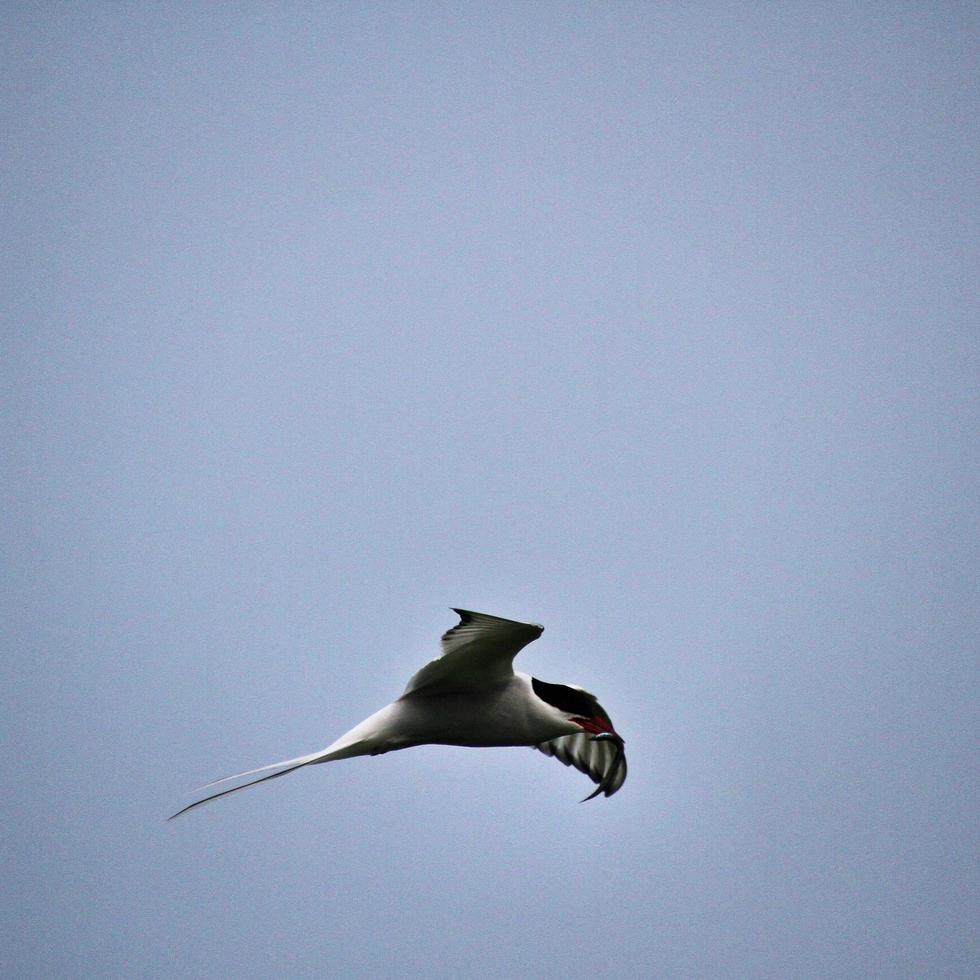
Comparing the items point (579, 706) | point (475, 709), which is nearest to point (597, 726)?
point (579, 706)

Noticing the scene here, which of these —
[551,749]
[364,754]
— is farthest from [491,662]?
[551,749]

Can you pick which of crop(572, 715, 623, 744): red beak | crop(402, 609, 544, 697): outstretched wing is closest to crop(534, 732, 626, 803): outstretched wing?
crop(572, 715, 623, 744): red beak

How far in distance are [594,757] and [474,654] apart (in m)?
1.12

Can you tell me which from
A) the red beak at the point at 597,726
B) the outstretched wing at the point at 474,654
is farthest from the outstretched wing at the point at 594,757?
the outstretched wing at the point at 474,654

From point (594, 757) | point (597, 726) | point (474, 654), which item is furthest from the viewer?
point (594, 757)

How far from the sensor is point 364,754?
3.15 meters

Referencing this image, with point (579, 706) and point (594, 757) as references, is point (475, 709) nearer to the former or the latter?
point (579, 706)

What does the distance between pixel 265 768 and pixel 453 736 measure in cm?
65

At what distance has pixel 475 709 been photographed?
312 centimetres

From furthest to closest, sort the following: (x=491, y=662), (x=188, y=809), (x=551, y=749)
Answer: (x=551, y=749) → (x=491, y=662) → (x=188, y=809)

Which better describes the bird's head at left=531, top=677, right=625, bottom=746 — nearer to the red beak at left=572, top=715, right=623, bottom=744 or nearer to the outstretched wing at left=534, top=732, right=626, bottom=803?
the red beak at left=572, top=715, right=623, bottom=744

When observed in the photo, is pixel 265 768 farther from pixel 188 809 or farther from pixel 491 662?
pixel 491 662

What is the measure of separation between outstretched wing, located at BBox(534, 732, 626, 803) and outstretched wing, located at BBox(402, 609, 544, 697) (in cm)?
71

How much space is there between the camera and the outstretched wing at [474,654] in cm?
270
